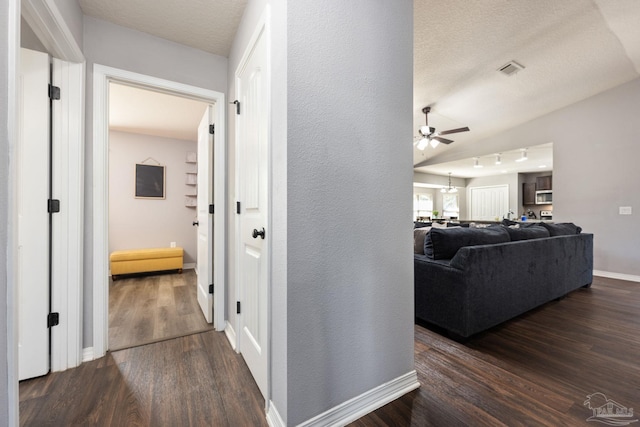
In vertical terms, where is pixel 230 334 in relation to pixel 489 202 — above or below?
below

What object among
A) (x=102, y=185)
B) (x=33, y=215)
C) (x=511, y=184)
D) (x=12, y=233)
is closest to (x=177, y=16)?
(x=102, y=185)

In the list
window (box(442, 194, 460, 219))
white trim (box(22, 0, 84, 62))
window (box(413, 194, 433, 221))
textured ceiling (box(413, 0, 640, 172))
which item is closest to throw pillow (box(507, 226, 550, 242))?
textured ceiling (box(413, 0, 640, 172))

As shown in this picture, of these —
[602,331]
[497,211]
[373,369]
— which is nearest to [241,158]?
[373,369]

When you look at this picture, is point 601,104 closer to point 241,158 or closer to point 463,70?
point 463,70

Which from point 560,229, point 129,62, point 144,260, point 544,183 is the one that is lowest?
point 144,260

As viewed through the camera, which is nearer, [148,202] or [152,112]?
[152,112]

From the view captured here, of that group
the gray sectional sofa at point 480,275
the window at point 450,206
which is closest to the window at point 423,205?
the window at point 450,206

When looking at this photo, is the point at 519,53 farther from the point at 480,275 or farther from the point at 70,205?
the point at 70,205

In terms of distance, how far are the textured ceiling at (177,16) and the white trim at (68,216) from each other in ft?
1.44

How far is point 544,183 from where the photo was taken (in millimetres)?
8219

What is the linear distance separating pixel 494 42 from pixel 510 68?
0.82m

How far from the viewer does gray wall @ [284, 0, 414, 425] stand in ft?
3.69

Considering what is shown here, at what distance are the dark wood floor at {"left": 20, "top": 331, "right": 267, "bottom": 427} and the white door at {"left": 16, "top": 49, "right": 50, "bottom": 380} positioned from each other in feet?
0.78

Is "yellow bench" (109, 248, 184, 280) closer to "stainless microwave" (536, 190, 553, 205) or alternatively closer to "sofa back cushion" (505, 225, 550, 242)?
"sofa back cushion" (505, 225, 550, 242)
